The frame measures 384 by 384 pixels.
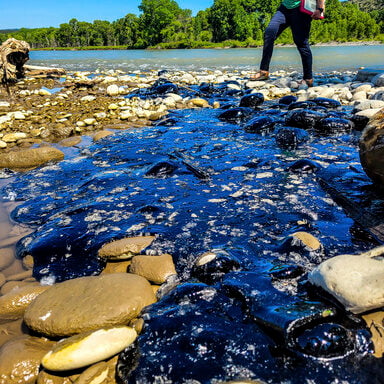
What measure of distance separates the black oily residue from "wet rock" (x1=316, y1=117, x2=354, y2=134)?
0.56 ft

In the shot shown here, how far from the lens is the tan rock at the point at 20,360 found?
55.1 inches

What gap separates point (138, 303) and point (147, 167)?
2385mm

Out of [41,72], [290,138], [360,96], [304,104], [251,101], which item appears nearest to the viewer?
[290,138]

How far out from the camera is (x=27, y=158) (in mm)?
4312

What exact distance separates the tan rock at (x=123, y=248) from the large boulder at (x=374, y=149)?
2.12m

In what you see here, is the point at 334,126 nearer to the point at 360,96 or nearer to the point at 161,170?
the point at 360,96

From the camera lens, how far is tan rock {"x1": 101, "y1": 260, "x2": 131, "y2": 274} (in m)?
2.19

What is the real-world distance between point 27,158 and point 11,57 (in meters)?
9.77

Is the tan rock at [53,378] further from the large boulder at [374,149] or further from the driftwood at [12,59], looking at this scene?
the driftwood at [12,59]

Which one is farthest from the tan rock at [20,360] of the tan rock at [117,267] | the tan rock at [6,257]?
the tan rock at [6,257]

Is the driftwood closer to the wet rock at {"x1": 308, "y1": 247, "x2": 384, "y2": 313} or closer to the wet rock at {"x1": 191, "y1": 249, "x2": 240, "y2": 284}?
the wet rock at {"x1": 191, "y1": 249, "x2": 240, "y2": 284}

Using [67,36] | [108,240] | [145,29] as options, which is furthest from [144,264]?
[67,36]

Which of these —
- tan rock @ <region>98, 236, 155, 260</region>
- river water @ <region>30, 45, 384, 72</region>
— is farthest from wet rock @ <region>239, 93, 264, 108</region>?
river water @ <region>30, 45, 384, 72</region>

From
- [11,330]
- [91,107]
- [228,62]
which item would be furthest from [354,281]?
[228,62]
